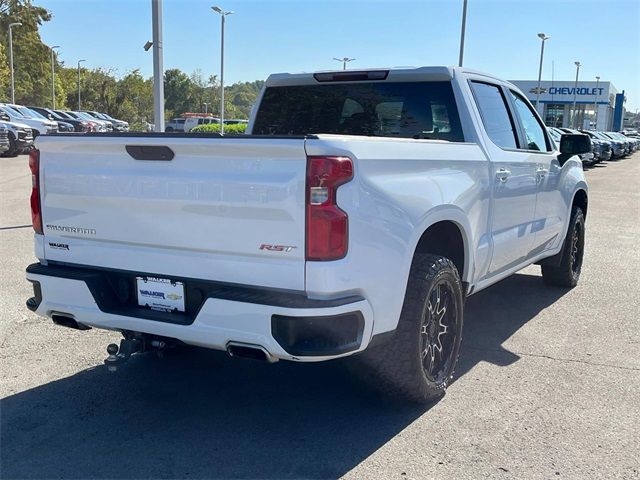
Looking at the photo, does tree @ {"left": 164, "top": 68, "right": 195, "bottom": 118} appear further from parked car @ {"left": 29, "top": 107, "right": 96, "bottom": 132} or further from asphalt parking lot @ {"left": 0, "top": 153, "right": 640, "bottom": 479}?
asphalt parking lot @ {"left": 0, "top": 153, "right": 640, "bottom": 479}

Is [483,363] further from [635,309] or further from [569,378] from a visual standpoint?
[635,309]

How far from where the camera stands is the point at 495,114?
5145 mm

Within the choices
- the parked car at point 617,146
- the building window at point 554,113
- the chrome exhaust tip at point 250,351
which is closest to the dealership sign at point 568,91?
the building window at point 554,113

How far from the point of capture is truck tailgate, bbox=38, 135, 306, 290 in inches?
122

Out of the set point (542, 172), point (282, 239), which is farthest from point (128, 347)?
point (542, 172)

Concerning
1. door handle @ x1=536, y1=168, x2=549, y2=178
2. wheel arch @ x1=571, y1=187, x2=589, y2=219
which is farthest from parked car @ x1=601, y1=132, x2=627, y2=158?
door handle @ x1=536, y1=168, x2=549, y2=178

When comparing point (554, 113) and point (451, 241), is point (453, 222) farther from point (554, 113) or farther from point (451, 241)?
point (554, 113)

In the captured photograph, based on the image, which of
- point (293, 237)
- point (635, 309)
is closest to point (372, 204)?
point (293, 237)

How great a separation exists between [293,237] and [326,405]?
1360 millimetres

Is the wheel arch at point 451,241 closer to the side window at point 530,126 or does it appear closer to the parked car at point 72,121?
the side window at point 530,126

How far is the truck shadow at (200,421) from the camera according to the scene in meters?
3.28

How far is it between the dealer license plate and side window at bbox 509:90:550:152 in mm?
3356

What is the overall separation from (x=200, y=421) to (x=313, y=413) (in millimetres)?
641

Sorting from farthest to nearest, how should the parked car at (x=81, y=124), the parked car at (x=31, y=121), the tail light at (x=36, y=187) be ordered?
the parked car at (x=81, y=124) < the parked car at (x=31, y=121) < the tail light at (x=36, y=187)
